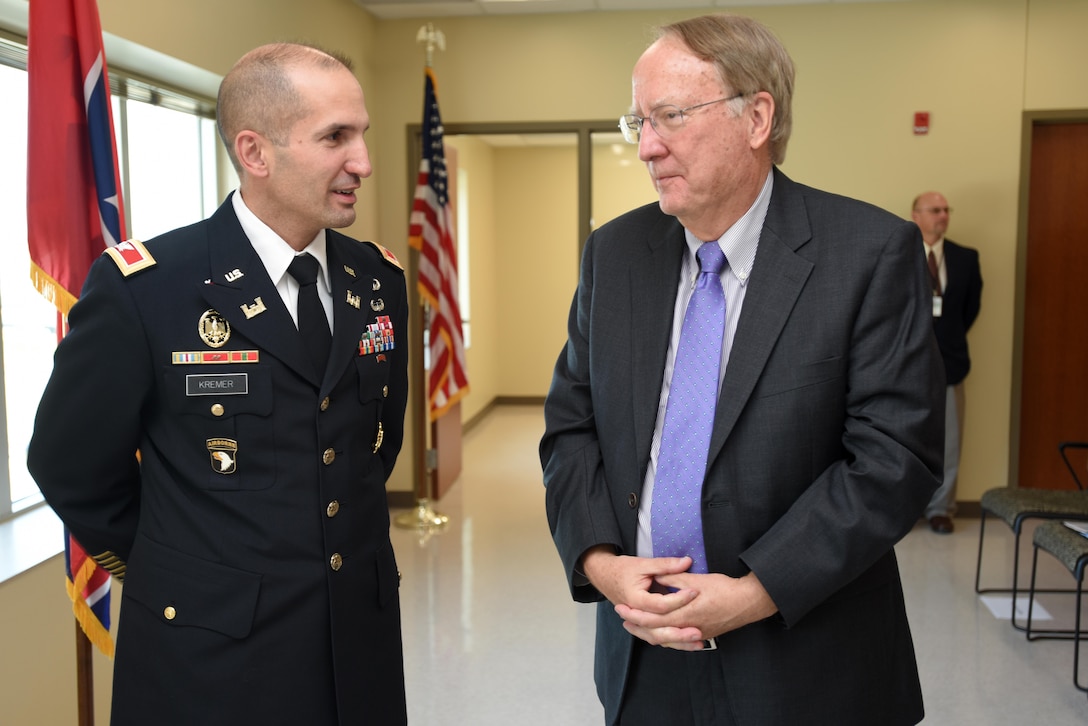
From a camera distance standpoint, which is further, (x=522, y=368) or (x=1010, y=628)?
(x=522, y=368)

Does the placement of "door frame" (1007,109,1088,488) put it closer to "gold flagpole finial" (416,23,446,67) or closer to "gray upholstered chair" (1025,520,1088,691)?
"gray upholstered chair" (1025,520,1088,691)

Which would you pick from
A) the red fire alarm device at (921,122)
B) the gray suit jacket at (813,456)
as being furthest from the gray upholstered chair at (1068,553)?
the red fire alarm device at (921,122)

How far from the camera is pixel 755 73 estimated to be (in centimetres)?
153

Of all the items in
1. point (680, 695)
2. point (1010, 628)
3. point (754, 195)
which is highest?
point (754, 195)

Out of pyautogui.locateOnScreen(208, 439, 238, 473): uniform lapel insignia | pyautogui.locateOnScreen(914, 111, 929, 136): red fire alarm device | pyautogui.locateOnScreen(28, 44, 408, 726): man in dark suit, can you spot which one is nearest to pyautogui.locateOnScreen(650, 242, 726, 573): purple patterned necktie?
pyautogui.locateOnScreen(28, 44, 408, 726): man in dark suit

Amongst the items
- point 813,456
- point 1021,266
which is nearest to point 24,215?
point 813,456

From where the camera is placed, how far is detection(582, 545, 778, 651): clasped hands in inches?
56.5

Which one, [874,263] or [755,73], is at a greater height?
[755,73]

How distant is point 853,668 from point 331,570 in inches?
34.0

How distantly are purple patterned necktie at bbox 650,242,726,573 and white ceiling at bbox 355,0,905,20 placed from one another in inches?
184

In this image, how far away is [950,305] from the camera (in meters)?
5.62

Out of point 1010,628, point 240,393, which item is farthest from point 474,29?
point 240,393

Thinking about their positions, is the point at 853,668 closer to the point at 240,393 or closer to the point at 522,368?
the point at 240,393

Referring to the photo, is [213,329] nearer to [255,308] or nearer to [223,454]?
[255,308]
